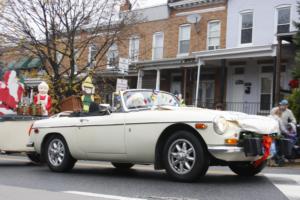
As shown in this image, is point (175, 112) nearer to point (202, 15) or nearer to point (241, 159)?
point (241, 159)

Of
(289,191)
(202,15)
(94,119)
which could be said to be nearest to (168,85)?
(202,15)

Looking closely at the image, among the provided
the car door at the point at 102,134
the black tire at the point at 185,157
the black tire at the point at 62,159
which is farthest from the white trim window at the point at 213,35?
the black tire at the point at 185,157

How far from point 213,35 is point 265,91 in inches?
167

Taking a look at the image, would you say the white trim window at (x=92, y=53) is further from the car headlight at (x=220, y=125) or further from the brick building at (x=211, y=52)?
the car headlight at (x=220, y=125)

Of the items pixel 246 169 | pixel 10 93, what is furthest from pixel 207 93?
pixel 246 169

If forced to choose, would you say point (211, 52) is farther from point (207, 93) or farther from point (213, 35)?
point (207, 93)

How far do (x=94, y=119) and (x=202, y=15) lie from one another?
18639 millimetres

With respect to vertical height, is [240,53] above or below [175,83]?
above

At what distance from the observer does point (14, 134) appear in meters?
11.1

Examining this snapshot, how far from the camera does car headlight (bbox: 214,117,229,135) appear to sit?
7281 millimetres

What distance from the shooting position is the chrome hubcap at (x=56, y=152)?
31.4 ft

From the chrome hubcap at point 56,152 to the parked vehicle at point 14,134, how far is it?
1.39m

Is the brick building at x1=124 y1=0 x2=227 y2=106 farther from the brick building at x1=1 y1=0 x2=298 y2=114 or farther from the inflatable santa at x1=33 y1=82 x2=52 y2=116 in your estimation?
the inflatable santa at x1=33 y1=82 x2=52 y2=116

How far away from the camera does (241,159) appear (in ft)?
24.4
